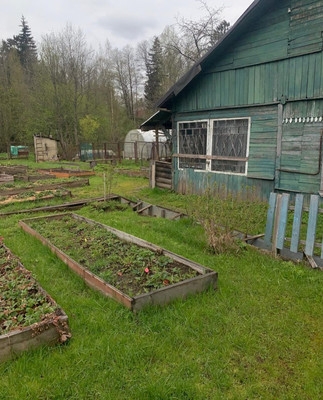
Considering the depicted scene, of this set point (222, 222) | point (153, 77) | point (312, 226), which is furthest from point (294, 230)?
point (153, 77)

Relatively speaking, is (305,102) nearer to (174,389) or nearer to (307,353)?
(307,353)

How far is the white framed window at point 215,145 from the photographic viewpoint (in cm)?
788

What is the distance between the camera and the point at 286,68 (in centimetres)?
672

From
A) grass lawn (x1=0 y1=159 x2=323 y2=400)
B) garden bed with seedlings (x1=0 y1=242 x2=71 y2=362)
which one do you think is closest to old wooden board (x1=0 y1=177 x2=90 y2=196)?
grass lawn (x1=0 y1=159 x2=323 y2=400)

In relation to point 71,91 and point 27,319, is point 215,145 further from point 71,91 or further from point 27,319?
point 71,91

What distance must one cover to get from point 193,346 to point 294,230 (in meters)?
2.43

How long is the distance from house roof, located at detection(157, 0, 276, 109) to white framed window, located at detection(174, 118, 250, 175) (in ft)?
3.83

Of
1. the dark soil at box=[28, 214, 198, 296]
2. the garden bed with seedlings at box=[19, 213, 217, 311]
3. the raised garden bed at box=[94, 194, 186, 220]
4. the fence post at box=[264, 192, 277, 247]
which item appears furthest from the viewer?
the raised garden bed at box=[94, 194, 186, 220]

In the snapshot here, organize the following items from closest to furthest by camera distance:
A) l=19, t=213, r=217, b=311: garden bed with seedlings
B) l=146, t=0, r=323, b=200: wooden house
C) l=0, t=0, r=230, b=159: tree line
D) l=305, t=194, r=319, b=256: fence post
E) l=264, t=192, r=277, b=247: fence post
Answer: l=19, t=213, r=217, b=311: garden bed with seedlings
l=305, t=194, r=319, b=256: fence post
l=264, t=192, r=277, b=247: fence post
l=146, t=0, r=323, b=200: wooden house
l=0, t=0, r=230, b=159: tree line

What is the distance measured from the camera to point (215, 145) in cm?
855

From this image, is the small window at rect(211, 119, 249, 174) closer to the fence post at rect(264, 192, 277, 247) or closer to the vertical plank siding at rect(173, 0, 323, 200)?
the vertical plank siding at rect(173, 0, 323, 200)

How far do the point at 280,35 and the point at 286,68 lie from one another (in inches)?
31.1

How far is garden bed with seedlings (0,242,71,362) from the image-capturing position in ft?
8.00

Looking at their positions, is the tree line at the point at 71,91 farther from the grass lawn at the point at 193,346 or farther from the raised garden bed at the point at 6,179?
the grass lawn at the point at 193,346
